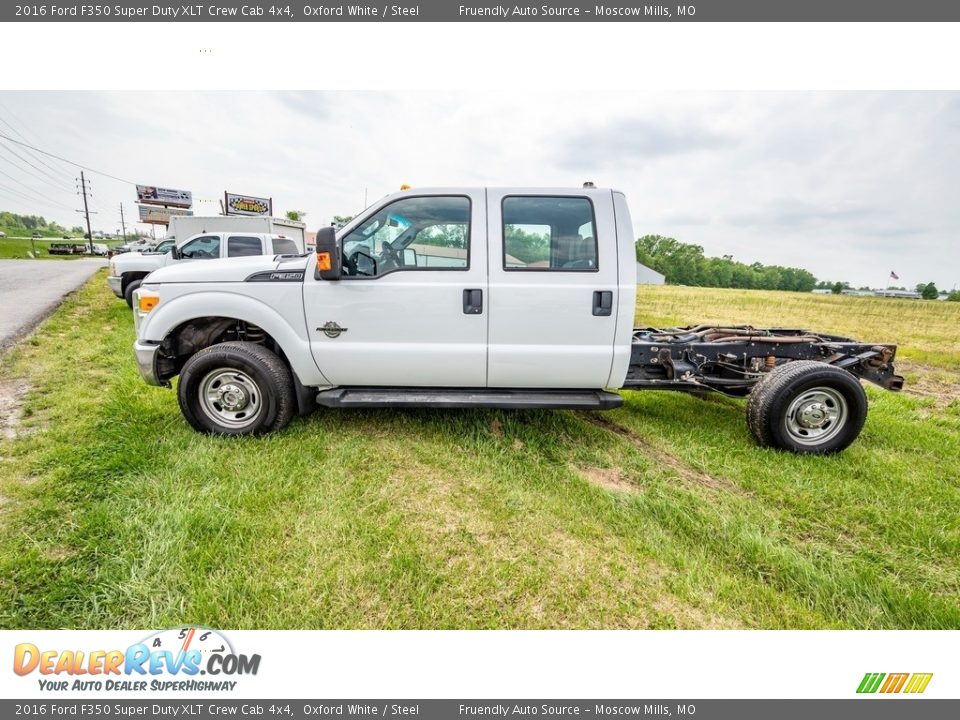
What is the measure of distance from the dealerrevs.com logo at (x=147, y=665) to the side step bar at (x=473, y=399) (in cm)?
171

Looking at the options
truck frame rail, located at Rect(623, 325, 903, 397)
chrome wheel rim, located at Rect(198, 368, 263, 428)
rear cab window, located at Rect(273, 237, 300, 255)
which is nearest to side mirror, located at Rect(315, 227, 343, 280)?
chrome wheel rim, located at Rect(198, 368, 263, 428)

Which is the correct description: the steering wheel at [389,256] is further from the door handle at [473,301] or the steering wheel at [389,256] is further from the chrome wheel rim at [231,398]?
the chrome wheel rim at [231,398]

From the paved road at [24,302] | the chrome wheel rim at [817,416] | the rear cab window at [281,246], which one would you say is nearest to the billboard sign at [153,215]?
the paved road at [24,302]

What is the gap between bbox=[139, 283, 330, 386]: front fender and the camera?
3.23 meters

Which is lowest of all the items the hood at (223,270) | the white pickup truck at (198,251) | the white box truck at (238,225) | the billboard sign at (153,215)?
the hood at (223,270)

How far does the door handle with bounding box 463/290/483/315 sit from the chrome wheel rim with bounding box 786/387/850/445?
8.79 feet

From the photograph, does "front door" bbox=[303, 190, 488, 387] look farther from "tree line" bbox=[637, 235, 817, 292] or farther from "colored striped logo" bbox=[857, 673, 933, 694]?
"tree line" bbox=[637, 235, 817, 292]

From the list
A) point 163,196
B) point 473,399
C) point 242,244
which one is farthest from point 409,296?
point 163,196

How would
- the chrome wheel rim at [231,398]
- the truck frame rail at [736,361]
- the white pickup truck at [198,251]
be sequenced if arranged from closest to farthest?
the chrome wheel rim at [231,398]
the truck frame rail at [736,361]
the white pickup truck at [198,251]

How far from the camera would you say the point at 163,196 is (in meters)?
46.6

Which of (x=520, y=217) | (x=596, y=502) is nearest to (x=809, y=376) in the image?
(x=596, y=502)

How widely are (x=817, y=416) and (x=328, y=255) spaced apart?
13.5 feet

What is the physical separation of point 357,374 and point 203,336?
1524 millimetres

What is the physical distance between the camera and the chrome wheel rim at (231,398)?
11.0ft
